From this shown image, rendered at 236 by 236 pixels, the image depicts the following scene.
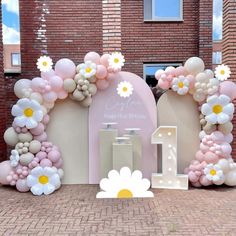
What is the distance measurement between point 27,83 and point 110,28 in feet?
7.44

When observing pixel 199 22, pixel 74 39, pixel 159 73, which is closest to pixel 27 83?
pixel 159 73

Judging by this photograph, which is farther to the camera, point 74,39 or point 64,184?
point 74,39

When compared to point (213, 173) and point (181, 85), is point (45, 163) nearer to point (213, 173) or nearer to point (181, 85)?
point (181, 85)

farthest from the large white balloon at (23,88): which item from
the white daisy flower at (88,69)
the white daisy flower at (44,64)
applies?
the white daisy flower at (88,69)

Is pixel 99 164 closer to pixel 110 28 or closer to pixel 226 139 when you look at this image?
pixel 226 139

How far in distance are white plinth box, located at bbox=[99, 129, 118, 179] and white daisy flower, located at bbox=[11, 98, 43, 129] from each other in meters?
1.26

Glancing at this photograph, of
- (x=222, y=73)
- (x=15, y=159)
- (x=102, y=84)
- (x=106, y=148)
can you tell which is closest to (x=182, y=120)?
(x=222, y=73)

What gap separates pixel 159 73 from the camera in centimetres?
600

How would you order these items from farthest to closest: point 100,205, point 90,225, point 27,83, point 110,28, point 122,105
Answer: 1. point 110,28
2. point 122,105
3. point 27,83
4. point 100,205
5. point 90,225

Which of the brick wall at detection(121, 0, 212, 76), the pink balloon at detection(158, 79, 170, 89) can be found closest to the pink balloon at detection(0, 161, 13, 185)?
the pink balloon at detection(158, 79, 170, 89)

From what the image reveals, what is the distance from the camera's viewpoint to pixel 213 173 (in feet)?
18.3

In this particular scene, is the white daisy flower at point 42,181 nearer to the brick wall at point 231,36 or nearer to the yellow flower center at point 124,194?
the yellow flower center at point 124,194

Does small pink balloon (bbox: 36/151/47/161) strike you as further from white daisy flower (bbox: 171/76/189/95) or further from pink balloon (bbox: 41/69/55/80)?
white daisy flower (bbox: 171/76/189/95)

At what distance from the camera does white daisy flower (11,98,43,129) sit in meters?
5.54
